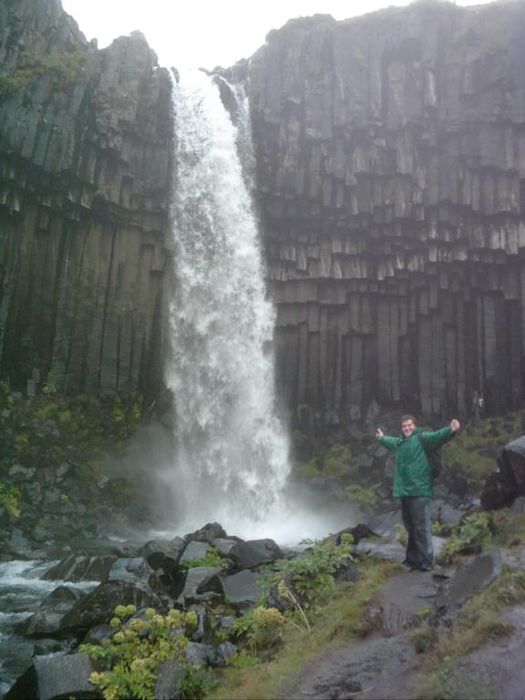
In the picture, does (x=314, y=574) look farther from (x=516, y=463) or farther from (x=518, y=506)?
(x=516, y=463)

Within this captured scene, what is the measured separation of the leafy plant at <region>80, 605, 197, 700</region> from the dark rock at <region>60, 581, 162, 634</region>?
102 cm

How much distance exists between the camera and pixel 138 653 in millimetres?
6430

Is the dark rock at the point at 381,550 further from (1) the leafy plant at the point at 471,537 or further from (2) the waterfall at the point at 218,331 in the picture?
(2) the waterfall at the point at 218,331

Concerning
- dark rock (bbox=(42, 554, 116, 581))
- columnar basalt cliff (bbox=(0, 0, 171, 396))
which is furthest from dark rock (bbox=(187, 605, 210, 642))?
columnar basalt cliff (bbox=(0, 0, 171, 396))

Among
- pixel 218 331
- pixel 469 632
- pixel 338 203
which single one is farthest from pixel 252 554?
pixel 338 203

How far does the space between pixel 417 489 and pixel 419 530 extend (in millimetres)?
505

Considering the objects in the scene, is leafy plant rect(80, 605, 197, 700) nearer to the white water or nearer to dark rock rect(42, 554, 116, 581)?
the white water

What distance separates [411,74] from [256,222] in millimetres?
8168

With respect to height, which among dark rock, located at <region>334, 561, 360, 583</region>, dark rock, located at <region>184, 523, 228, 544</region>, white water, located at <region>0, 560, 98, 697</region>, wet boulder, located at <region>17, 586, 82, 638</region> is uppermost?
dark rock, located at <region>334, 561, 360, 583</region>

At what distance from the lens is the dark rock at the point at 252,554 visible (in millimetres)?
11555

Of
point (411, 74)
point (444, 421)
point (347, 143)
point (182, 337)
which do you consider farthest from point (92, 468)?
point (411, 74)

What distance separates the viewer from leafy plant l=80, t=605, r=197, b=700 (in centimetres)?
584

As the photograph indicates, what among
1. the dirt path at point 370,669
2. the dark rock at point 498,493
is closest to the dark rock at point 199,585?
the dirt path at point 370,669

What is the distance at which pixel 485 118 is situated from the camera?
2484 centimetres
